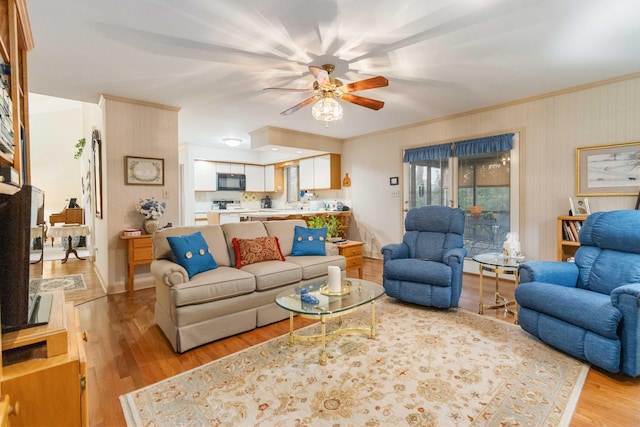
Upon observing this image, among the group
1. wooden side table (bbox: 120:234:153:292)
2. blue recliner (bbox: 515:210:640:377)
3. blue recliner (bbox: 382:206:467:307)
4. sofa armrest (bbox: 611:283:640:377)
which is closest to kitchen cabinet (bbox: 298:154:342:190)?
blue recliner (bbox: 382:206:467:307)

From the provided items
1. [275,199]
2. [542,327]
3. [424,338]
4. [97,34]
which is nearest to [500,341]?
[542,327]

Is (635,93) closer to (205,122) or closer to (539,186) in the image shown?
(539,186)

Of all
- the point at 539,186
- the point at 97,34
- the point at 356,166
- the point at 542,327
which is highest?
the point at 97,34

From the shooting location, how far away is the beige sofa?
247 centimetres

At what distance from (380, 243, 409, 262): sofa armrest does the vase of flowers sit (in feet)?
9.79

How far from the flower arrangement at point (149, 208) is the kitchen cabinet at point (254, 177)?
3.91 meters

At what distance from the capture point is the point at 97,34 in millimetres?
2455

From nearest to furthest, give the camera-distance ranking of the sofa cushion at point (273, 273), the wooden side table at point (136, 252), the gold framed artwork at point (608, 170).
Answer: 1. the sofa cushion at point (273, 273)
2. the gold framed artwork at point (608, 170)
3. the wooden side table at point (136, 252)

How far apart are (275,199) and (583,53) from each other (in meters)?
6.78

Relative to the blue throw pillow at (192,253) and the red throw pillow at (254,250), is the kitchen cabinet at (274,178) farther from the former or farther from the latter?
the blue throw pillow at (192,253)

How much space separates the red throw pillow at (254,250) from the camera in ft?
10.6

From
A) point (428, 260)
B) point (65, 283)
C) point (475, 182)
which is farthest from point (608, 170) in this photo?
point (65, 283)

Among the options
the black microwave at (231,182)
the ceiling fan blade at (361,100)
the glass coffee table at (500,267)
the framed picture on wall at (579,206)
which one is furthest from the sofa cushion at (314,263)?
the black microwave at (231,182)

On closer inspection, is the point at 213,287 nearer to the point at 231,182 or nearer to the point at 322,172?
the point at 322,172
